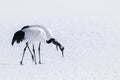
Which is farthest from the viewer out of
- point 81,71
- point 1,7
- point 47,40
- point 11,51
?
point 1,7

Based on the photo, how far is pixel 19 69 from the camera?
15.2 metres

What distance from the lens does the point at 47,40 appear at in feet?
55.4

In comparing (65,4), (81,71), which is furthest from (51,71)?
(65,4)

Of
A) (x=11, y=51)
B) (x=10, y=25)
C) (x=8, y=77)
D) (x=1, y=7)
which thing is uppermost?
(x=1, y=7)

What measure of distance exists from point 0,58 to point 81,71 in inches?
185

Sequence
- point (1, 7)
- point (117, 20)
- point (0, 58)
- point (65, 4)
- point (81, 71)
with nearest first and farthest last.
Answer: point (81, 71) → point (0, 58) → point (117, 20) → point (1, 7) → point (65, 4)

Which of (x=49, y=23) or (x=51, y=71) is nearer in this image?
(x=51, y=71)

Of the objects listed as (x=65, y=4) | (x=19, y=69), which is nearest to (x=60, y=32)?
(x=19, y=69)

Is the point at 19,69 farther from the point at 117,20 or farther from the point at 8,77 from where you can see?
the point at 117,20

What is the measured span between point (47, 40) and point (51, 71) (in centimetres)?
226

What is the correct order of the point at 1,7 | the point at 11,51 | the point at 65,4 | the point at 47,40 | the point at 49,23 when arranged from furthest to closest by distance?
1. the point at 65,4
2. the point at 1,7
3. the point at 49,23
4. the point at 11,51
5. the point at 47,40

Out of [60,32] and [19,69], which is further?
[60,32]

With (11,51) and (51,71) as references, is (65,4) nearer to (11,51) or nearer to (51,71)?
(11,51)

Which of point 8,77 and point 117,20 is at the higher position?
point 117,20
